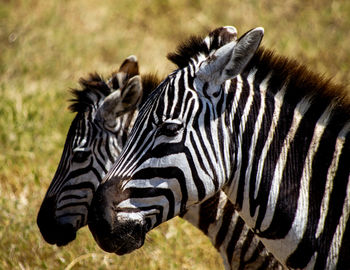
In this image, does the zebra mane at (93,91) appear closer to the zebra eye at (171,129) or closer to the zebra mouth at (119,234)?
the zebra eye at (171,129)

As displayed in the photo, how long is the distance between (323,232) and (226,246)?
1.31 metres

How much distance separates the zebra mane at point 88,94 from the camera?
4.64 meters

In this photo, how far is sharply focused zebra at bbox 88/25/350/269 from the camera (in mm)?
2803

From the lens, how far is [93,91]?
473 centimetres

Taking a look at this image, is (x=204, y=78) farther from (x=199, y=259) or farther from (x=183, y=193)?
(x=199, y=259)

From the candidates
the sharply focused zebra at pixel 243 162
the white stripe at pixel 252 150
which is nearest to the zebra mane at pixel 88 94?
the sharply focused zebra at pixel 243 162

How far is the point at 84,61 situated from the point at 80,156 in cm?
578

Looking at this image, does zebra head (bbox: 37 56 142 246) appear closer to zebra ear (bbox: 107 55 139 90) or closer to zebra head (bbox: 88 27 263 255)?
zebra ear (bbox: 107 55 139 90)

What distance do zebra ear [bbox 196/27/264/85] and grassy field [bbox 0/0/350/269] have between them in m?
1.86

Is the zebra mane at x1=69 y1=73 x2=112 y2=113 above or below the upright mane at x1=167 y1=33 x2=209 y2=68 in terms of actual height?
below

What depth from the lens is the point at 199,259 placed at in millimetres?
5094

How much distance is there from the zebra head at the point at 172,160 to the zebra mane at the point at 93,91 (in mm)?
1789

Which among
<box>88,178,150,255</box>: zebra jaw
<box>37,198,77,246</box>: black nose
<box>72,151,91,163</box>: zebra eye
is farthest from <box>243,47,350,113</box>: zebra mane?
<box>37,198,77,246</box>: black nose

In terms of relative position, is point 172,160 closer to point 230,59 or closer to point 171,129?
point 171,129
